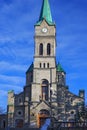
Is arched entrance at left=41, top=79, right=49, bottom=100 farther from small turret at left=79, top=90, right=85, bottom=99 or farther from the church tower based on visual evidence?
small turret at left=79, top=90, right=85, bottom=99

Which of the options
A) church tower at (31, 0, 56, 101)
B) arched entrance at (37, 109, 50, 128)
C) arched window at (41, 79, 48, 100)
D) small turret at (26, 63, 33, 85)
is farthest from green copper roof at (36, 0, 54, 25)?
arched entrance at (37, 109, 50, 128)

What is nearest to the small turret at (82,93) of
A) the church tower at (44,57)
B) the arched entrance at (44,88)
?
the church tower at (44,57)

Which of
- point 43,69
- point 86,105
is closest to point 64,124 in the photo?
point 86,105

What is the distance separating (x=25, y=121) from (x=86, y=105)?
12.3 meters

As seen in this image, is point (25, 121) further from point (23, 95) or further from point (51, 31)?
point (51, 31)

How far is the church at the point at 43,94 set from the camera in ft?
256

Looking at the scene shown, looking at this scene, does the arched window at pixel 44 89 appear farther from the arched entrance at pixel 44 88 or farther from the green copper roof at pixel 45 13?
the green copper roof at pixel 45 13

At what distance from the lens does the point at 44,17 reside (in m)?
85.2

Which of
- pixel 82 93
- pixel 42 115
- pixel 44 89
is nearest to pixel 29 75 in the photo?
pixel 44 89

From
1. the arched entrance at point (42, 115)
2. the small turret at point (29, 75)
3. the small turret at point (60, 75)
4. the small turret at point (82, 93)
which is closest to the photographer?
the arched entrance at point (42, 115)

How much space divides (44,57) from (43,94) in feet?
25.8

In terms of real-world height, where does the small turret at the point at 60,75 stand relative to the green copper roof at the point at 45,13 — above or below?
below

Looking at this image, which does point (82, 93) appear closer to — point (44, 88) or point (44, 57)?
point (44, 88)

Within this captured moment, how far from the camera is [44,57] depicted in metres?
82.2
